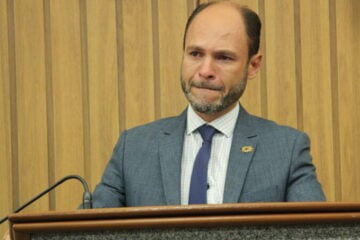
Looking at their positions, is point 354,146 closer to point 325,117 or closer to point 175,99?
point 325,117

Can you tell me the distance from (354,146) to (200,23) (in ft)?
3.10

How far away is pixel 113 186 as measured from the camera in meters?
1.56

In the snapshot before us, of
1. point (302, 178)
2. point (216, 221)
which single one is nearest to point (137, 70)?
point (302, 178)

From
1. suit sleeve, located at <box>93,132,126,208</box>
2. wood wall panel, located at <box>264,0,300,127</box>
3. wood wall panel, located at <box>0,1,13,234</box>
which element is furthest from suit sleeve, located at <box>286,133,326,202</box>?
wood wall panel, located at <box>0,1,13,234</box>

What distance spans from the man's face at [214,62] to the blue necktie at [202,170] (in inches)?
2.0

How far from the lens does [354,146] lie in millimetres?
2283

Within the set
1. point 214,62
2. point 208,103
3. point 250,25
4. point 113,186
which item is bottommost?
point 113,186

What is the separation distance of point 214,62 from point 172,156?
0.27m

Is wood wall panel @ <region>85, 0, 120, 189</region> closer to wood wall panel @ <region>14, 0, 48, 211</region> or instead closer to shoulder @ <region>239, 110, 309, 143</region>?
wood wall panel @ <region>14, 0, 48, 211</region>

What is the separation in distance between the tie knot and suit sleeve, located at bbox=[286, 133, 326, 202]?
0.71ft

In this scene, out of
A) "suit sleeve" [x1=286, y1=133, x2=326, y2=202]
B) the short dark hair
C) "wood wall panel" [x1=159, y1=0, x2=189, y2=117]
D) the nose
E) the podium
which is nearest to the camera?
the podium

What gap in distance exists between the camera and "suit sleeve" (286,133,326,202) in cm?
148

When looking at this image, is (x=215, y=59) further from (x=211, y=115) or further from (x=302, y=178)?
(x=302, y=178)

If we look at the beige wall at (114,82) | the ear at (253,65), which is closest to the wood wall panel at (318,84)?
the beige wall at (114,82)
